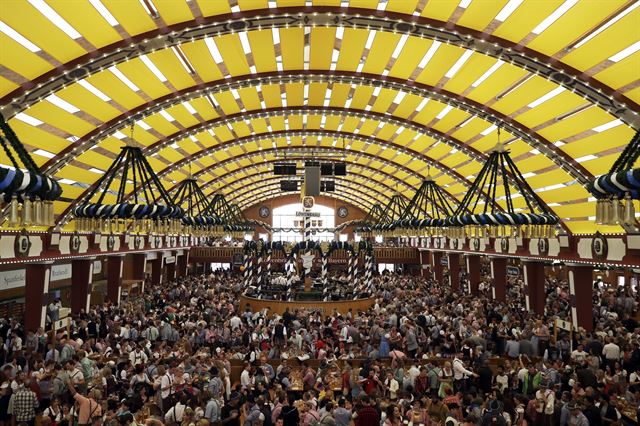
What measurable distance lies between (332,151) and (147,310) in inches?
640

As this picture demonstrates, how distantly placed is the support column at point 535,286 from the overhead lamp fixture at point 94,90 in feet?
63.4

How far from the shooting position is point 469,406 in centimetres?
820

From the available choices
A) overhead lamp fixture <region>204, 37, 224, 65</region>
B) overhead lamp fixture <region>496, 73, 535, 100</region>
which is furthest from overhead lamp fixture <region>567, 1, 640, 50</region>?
overhead lamp fixture <region>204, 37, 224, 65</region>

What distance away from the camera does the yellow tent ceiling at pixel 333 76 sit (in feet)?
42.3

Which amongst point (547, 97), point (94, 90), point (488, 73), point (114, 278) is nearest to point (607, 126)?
point (547, 97)

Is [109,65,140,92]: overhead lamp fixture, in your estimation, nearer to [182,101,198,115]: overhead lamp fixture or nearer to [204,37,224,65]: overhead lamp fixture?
[182,101,198,115]: overhead lamp fixture

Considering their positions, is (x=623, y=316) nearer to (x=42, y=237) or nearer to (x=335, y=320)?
(x=335, y=320)

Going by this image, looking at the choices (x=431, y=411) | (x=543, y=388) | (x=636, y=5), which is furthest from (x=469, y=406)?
(x=636, y=5)

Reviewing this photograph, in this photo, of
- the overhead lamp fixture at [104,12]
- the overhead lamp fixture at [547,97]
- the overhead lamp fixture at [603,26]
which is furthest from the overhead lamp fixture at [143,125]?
the overhead lamp fixture at [603,26]

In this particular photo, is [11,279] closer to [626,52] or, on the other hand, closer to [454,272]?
[626,52]

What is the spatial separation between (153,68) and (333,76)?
21.7 feet

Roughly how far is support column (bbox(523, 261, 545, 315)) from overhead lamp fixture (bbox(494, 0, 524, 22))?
40.7 feet

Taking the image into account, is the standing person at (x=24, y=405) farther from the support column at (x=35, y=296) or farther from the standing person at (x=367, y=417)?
the support column at (x=35, y=296)

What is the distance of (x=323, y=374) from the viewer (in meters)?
10.6
